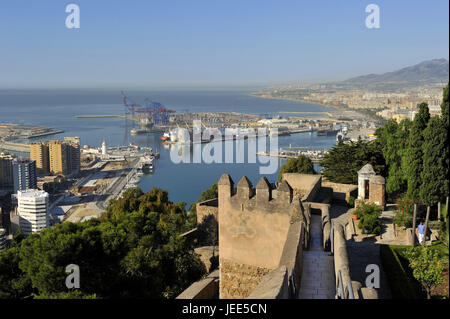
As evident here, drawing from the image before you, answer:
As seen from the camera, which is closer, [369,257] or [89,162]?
[369,257]

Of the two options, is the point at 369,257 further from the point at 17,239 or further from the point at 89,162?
the point at 89,162

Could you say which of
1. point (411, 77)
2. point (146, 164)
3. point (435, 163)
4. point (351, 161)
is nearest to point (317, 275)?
point (435, 163)

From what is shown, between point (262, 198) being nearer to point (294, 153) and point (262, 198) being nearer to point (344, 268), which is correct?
point (344, 268)

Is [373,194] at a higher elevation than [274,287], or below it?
below

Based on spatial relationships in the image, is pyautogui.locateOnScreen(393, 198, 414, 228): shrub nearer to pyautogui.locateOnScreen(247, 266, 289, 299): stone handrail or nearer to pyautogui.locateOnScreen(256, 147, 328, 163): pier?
pyautogui.locateOnScreen(247, 266, 289, 299): stone handrail
